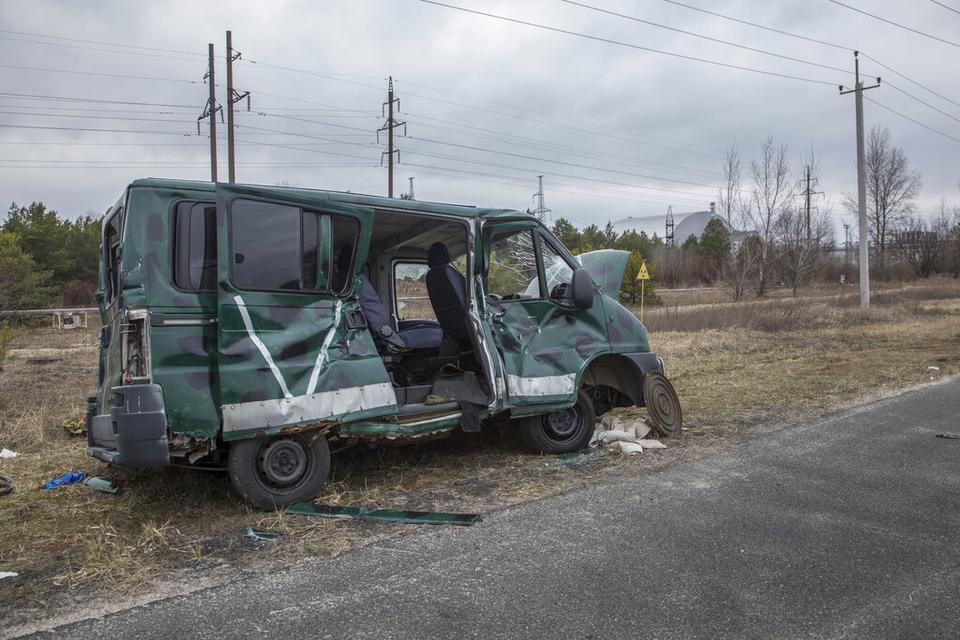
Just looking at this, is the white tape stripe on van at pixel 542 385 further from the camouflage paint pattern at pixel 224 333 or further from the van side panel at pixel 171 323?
the van side panel at pixel 171 323

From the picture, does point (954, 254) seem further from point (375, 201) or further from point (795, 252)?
point (375, 201)

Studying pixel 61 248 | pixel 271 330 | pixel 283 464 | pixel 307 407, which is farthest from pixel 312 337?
pixel 61 248

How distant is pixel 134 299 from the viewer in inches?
175

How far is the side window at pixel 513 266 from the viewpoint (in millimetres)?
6293

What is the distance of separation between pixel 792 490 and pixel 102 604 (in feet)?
15.3

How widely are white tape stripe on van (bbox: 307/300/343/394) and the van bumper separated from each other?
993 millimetres

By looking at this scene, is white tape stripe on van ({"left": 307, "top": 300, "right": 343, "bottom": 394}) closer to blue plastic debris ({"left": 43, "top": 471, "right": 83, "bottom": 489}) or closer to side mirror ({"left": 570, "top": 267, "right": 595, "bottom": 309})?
side mirror ({"left": 570, "top": 267, "right": 595, "bottom": 309})

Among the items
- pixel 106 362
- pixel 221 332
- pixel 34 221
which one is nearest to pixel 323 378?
pixel 221 332

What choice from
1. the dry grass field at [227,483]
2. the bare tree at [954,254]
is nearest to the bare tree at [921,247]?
the bare tree at [954,254]

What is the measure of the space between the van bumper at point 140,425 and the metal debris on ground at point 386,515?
1.01m

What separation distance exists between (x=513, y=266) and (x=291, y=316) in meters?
2.30

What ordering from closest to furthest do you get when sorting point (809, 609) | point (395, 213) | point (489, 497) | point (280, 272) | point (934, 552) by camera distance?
point (809, 609), point (934, 552), point (280, 272), point (489, 497), point (395, 213)

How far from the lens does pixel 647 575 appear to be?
3.73 meters

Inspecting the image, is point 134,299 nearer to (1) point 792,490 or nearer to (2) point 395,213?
(2) point 395,213
